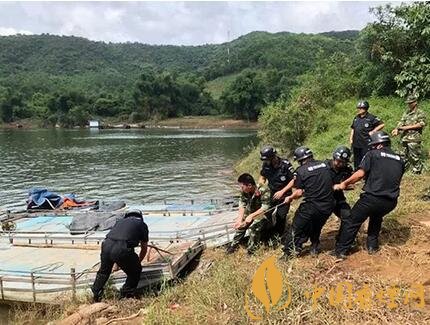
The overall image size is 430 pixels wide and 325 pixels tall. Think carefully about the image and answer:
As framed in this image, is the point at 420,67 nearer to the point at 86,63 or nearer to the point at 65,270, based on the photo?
the point at 65,270

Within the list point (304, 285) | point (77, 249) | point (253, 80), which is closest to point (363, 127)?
point (304, 285)

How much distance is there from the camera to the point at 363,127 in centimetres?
1066

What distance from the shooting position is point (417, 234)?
795cm

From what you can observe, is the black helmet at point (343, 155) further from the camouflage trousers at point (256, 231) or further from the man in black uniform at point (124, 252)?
the man in black uniform at point (124, 252)

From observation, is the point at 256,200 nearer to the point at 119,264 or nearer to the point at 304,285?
the point at 304,285

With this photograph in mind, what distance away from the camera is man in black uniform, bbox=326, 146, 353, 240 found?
760 cm

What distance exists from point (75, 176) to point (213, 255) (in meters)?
23.4

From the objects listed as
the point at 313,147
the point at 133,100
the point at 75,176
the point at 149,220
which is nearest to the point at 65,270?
the point at 149,220

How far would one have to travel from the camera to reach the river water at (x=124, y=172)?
2427 centimetres

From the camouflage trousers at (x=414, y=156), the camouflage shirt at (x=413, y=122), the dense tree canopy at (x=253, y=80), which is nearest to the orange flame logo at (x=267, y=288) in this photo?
the camouflage shirt at (x=413, y=122)

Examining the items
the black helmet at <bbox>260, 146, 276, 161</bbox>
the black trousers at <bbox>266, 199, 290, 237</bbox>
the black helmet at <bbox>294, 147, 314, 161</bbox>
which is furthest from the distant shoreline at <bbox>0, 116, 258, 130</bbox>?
the black helmet at <bbox>294, 147, 314, 161</bbox>

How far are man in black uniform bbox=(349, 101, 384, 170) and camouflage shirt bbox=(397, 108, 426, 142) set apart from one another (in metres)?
1.07

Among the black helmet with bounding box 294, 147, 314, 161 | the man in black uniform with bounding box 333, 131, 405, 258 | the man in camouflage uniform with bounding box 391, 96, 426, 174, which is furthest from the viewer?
the man in camouflage uniform with bounding box 391, 96, 426, 174

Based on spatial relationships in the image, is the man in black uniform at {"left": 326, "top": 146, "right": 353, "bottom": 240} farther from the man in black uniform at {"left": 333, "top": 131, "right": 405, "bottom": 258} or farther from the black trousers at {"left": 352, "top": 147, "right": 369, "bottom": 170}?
the black trousers at {"left": 352, "top": 147, "right": 369, "bottom": 170}
